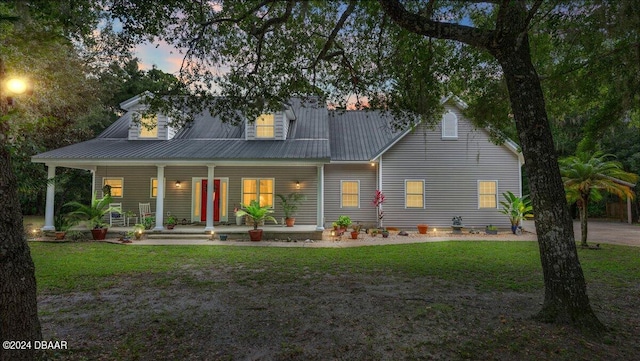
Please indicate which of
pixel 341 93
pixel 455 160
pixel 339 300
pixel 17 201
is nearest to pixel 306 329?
pixel 339 300

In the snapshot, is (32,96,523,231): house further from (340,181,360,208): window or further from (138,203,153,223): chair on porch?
(138,203,153,223): chair on porch

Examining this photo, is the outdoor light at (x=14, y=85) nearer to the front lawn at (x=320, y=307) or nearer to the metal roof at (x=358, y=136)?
the front lawn at (x=320, y=307)

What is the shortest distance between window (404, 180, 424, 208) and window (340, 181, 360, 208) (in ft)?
6.87

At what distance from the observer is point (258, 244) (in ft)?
34.3

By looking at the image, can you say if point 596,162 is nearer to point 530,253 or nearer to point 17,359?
point 530,253

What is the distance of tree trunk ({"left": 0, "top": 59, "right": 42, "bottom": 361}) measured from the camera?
2.44m

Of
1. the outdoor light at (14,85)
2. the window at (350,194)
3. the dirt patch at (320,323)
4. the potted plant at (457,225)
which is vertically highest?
the outdoor light at (14,85)

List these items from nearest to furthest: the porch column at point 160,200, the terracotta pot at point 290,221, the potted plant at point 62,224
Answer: the potted plant at point 62,224 < the porch column at point 160,200 < the terracotta pot at point 290,221

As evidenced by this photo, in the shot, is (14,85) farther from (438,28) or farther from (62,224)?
(62,224)

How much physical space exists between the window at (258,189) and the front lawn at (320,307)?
5972 mm

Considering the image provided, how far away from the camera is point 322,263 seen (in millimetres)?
7492

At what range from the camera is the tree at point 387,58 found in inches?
148

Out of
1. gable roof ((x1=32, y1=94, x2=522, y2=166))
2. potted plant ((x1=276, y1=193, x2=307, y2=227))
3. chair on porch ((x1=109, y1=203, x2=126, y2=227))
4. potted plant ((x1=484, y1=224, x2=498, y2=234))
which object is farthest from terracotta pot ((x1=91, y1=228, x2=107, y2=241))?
potted plant ((x1=484, y1=224, x2=498, y2=234))

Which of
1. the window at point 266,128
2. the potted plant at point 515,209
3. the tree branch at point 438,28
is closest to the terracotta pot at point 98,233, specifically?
the window at point 266,128
